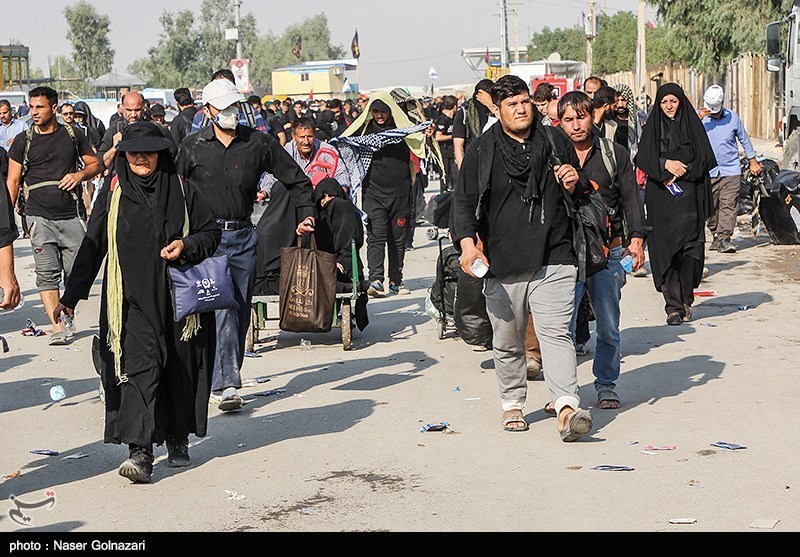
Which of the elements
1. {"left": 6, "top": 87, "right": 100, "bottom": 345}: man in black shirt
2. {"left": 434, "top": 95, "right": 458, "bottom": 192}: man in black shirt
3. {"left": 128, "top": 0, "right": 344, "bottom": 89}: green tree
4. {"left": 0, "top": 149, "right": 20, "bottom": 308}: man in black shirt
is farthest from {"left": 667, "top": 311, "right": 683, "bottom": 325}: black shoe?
{"left": 128, "top": 0, "right": 344, "bottom": 89}: green tree

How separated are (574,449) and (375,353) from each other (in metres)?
3.62

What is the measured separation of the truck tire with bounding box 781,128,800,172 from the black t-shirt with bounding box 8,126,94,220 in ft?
35.4

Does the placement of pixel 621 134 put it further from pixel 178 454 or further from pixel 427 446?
pixel 178 454

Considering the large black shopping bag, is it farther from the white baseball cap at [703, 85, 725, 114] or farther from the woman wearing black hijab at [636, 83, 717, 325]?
the white baseball cap at [703, 85, 725, 114]

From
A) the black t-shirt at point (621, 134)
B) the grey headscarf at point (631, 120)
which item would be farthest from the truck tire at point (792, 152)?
the black t-shirt at point (621, 134)

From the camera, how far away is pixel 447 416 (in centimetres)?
841

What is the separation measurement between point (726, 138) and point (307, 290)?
6623 mm

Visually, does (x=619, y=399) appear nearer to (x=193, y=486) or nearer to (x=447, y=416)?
(x=447, y=416)

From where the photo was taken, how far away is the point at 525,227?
7.51 meters

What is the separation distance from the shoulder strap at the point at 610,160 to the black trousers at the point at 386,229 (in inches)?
207

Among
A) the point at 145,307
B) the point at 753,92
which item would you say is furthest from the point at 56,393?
the point at 753,92

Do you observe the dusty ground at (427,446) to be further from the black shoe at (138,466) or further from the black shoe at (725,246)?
the black shoe at (725,246)

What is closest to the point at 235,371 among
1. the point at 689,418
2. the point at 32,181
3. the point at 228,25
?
the point at 689,418

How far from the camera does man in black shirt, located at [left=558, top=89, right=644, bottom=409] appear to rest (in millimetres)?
8500
